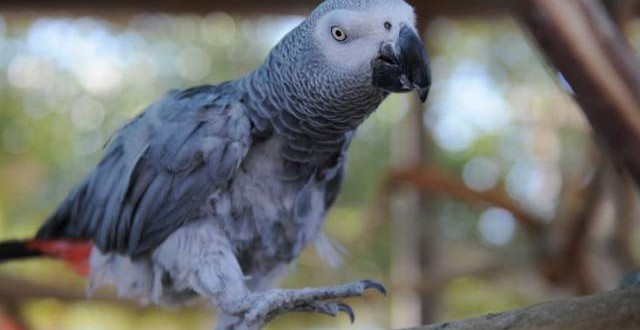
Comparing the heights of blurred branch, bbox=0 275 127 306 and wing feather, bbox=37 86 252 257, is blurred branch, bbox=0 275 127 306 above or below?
below

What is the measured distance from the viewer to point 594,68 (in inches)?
36.0

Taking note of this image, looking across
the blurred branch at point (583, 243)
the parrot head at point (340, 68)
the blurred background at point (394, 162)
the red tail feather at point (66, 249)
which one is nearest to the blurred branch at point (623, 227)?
the blurred background at point (394, 162)

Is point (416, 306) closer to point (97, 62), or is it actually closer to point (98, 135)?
point (98, 135)

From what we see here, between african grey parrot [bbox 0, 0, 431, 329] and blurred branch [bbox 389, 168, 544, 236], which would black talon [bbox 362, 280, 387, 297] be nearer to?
african grey parrot [bbox 0, 0, 431, 329]

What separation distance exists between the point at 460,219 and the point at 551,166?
1.47 feet

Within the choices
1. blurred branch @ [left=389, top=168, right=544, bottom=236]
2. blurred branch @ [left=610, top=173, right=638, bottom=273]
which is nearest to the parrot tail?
blurred branch @ [left=389, top=168, right=544, bottom=236]

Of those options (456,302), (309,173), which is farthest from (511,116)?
(309,173)

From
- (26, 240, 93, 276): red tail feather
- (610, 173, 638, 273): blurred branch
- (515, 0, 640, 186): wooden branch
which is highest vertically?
(515, 0, 640, 186): wooden branch

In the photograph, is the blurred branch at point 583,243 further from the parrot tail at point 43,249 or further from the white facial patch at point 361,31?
the parrot tail at point 43,249

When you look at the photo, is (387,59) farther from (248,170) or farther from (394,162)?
(394,162)

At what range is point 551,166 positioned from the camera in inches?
128

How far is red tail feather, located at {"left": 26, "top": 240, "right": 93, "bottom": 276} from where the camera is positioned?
1409mm

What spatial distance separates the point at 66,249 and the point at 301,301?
1.91 ft

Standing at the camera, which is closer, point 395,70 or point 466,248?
point 395,70
